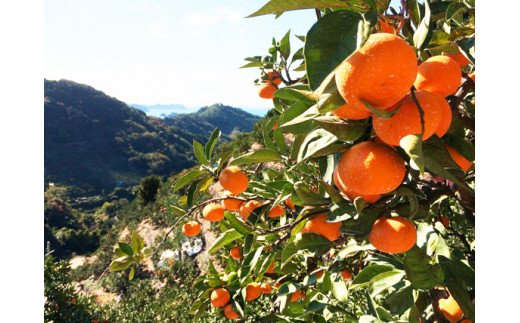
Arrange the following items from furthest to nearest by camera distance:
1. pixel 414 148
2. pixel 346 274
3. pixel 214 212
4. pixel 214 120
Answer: pixel 214 120, pixel 346 274, pixel 214 212, pixel 414 148

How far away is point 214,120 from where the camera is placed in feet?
240

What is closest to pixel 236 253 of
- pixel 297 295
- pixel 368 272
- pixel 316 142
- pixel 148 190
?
pixel 297 295

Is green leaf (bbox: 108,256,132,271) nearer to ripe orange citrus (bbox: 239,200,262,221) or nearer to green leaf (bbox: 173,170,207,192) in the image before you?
green leaf (bbox: 173,170,207,192)

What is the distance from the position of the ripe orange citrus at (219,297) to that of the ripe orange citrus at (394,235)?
1.13 metres

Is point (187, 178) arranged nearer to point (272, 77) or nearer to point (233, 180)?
point (233, 180)

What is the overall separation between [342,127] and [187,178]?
2.79ft

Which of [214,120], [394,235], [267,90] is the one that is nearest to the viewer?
[394,235]

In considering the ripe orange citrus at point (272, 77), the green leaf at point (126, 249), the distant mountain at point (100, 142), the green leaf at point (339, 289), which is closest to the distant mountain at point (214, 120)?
the distant mountain at point (100, 142)

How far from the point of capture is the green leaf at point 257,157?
766 millimetres

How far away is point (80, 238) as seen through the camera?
21.3 m

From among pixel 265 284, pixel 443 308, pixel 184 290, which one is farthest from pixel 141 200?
pixel 443 308

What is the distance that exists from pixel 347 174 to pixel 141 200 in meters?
15.0

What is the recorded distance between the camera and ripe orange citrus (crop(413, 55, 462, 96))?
1.48 ft

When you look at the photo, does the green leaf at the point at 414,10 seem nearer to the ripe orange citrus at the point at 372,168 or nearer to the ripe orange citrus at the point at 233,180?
the ripe orange citrus at the point at 372,168
